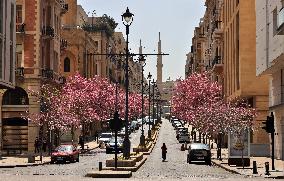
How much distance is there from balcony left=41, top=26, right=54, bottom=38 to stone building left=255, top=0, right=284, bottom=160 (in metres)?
21.2

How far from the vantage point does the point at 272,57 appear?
167 feet

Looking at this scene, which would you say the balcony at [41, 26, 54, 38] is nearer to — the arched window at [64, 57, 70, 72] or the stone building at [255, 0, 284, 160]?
the stone building at [255, 0, 284, 160]

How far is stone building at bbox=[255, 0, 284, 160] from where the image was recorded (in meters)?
50.5

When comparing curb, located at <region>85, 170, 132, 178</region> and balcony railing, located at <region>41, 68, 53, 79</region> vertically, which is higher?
balcony railing, located at <region>41, 68, 53, 79</region>

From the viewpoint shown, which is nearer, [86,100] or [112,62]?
[86,100]

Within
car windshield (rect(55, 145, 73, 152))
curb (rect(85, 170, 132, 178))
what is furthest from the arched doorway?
curb (rect(85, 170, 132, 178))

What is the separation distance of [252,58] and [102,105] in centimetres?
3841

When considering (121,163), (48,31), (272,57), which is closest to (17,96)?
(48,31)

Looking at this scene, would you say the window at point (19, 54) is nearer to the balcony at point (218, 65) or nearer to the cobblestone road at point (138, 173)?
the cobblestone road at point (138, 173)

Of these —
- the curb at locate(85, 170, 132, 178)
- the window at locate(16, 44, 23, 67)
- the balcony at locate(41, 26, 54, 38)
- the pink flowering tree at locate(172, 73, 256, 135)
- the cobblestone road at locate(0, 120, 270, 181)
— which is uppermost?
the balcony at locate(41, 26, 54, 38)

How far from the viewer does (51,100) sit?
6675cm

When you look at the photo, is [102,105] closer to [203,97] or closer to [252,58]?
[203,97]

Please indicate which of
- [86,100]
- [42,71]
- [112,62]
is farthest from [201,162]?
[112,62]

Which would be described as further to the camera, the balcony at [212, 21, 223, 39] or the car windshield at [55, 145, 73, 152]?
the balcony at [212, 21, 223, 39]
